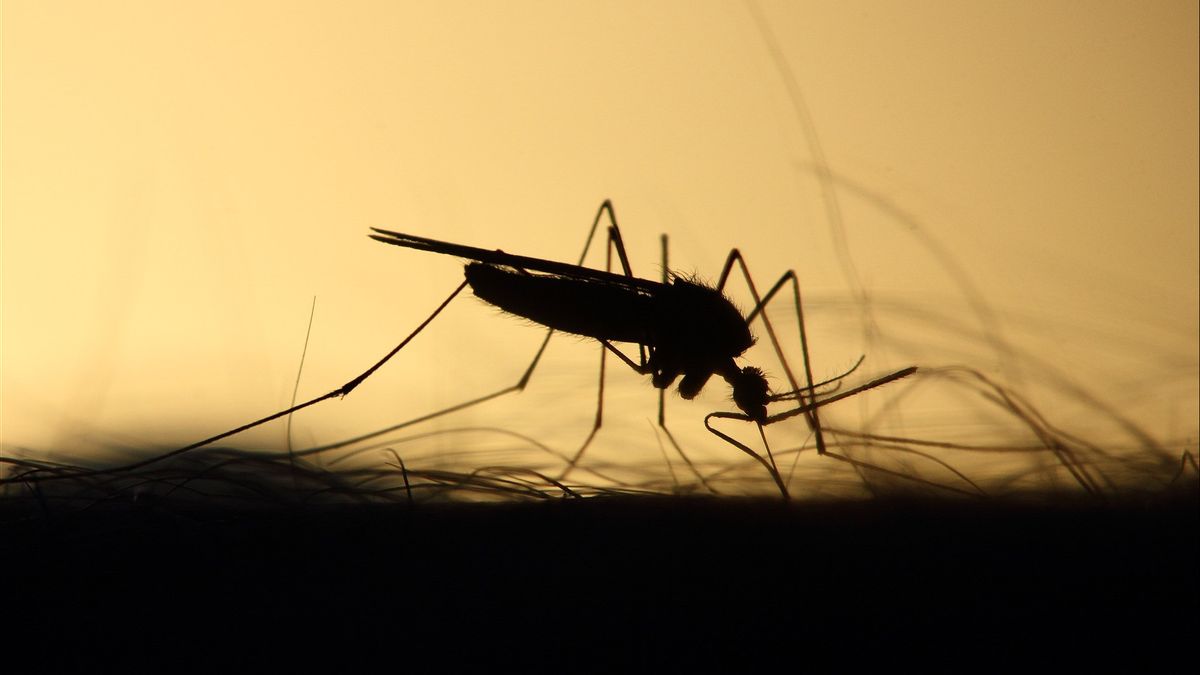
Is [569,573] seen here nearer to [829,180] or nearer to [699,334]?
[699,334]

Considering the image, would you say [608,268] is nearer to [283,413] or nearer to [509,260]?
[509,260]

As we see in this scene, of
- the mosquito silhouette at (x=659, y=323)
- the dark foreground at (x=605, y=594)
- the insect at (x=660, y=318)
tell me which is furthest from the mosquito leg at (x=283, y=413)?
the dark foreground at (x=605, y=594)

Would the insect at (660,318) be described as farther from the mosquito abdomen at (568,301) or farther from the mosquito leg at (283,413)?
the mosquito leg at (283,413)

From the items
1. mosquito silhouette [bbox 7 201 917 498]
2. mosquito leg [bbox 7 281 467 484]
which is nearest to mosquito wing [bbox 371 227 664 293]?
mosquito silhouette [bbox 7 201 917 498]

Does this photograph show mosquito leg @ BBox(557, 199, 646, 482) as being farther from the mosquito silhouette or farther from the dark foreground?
the dark foreground

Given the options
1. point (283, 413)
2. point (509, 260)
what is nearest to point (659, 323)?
point (509, 260)

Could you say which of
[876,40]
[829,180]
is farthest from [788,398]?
[876,40]

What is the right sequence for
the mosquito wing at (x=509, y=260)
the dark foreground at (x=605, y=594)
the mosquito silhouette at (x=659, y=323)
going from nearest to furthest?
the dark foreground at (x=605, y=594)
the mosquito wing at (x=509, y=260)
the mosquito silhouette at (x=659, y=323)
